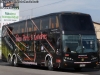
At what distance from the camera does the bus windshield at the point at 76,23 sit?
22.1 meters

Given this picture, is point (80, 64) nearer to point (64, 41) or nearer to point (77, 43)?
point (77, 43)

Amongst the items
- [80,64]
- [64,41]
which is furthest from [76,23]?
[80,64]

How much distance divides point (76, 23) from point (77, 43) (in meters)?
1.40

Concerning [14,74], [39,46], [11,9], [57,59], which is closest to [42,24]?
[39,46]

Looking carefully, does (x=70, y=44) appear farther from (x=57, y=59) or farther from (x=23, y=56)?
(x=23, y=56)

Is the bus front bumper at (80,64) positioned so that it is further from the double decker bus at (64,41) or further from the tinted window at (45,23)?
the tinted window at (45,23)

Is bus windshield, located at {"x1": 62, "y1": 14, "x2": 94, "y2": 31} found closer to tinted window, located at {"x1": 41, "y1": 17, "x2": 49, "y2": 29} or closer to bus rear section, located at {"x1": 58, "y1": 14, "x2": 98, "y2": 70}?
bus rear section, located at {"x1": 58, "y1": 14, "x2": 98, "y2": 70}

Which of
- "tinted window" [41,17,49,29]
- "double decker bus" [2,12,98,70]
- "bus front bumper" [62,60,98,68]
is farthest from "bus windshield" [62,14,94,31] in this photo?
"bus front bumper" [62,60,98,68]

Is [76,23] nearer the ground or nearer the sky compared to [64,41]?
nearer the sky

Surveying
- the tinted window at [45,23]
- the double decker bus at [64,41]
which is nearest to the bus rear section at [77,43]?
the double decker bus at [64,41]

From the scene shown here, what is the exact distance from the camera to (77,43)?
72.0 feet

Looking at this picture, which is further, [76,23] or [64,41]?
[76,23]

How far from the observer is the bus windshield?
22109 millimetres

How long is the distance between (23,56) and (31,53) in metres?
1.95
